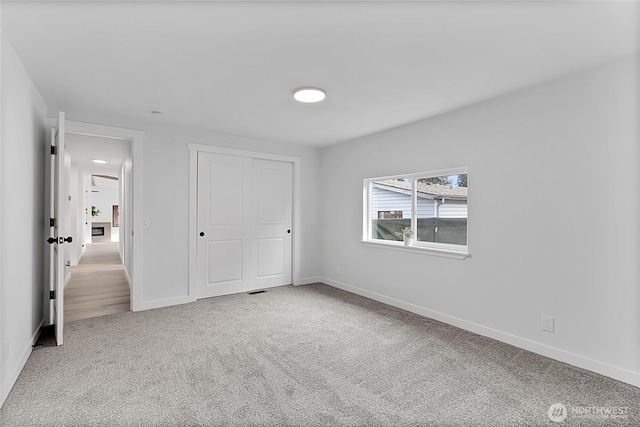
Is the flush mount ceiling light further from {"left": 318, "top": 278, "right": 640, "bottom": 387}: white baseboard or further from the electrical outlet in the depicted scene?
the electrical outlet

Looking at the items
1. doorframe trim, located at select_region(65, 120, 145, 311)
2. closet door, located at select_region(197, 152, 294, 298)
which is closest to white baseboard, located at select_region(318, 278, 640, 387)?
closet door, located at select_region(197, 152, 294, 298)

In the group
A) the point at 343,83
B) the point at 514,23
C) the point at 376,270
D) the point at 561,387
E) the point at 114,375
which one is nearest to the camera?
the point at 514,23

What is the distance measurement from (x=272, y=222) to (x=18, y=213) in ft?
10.0

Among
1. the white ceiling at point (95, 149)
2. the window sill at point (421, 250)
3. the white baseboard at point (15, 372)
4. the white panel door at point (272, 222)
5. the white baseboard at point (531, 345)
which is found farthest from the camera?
the white panel door at point (272, 222)

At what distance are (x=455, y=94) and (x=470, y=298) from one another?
6.48ft

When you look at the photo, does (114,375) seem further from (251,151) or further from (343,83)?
(251,151)

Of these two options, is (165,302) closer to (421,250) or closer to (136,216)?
(136,216)

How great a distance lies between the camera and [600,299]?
2.37 metres

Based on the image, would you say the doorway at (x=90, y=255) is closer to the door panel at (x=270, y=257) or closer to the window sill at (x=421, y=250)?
the door panel at (x=270, y=257)

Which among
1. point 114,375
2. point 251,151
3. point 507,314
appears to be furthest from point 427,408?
point 251,151

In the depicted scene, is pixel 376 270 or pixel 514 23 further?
pixel 376 270

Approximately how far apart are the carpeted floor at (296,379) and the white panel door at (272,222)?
5.14 ft

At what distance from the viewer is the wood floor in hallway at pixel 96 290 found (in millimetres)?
3906

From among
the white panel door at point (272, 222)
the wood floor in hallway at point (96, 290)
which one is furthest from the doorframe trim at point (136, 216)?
the white panel door at point (272, 222)
